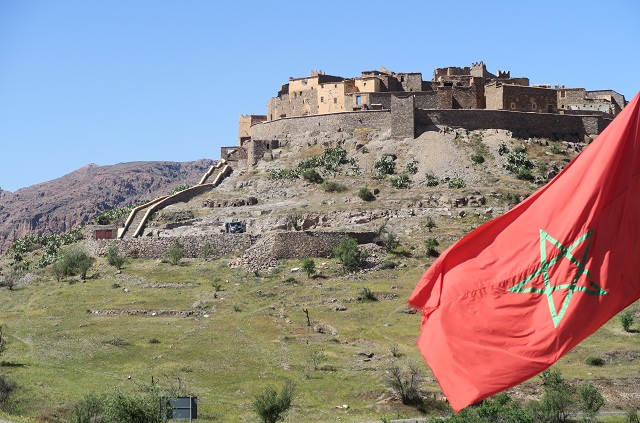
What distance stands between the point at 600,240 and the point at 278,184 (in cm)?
6311

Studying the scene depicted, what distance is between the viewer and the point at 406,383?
38.3m

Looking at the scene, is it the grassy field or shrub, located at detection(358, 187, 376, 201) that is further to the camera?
shrub, located at detection(358, 187, 376, 201)

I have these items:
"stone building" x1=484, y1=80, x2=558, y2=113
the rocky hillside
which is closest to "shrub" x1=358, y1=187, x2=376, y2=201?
"stone building" x1=484, y1=80, x2=558, y2=113

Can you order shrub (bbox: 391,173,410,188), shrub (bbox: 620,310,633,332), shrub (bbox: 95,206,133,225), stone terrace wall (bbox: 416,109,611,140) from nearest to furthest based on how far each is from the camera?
shrub (bbox: 620,310,633,332) → shrub (bbox: 391,173,410,188) → shrub (bbox: 95,206,133,225) → stone terrace wall (bbox: 416,109,611,140)

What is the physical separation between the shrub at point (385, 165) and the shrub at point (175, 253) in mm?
16063

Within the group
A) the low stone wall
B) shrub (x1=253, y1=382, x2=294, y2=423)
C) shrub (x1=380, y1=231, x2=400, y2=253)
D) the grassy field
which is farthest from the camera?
the low stone wall

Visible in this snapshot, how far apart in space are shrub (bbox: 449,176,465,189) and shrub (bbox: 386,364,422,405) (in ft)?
102

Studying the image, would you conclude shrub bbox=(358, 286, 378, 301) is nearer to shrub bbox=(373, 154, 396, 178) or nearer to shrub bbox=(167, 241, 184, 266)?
shrub bbox=(167, 241, 184, 266)

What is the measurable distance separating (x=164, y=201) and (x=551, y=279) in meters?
66.0

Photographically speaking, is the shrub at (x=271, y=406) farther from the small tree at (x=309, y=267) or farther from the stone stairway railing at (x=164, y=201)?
the stone stairway railing at (x=164, y=201)

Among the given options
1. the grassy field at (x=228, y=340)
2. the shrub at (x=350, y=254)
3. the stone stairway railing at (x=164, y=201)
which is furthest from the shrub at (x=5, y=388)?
the stone stairway railing at (x=164, y=201)

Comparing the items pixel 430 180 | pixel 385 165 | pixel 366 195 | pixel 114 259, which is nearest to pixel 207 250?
pixel 114 259

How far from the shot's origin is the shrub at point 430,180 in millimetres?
70750

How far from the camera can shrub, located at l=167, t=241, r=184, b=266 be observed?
63750 mm
